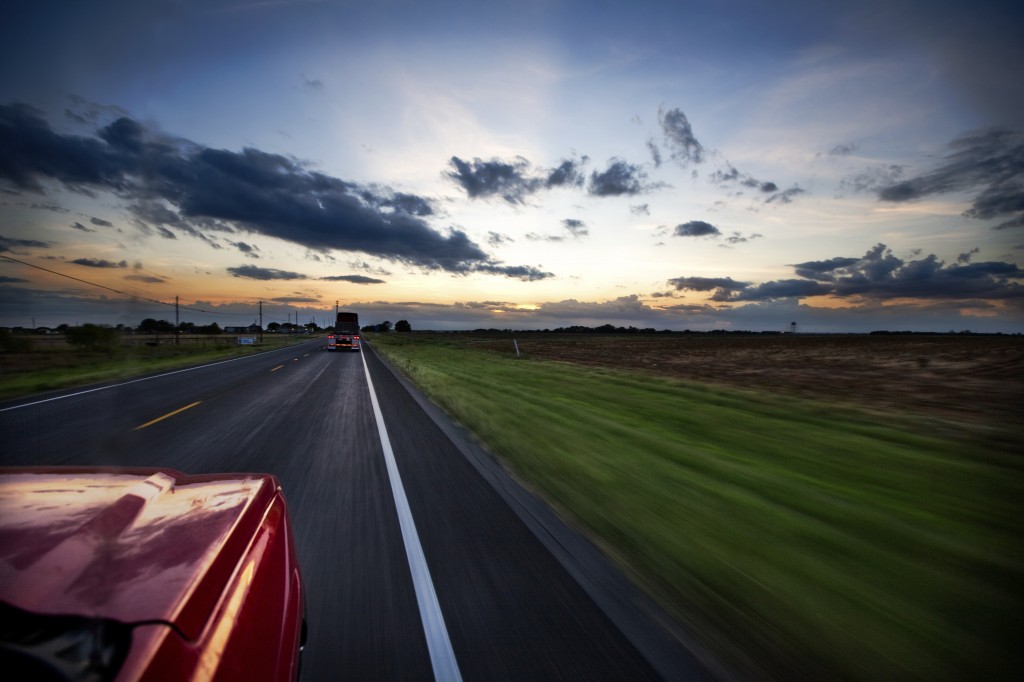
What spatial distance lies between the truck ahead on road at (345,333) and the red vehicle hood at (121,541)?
1647 inches

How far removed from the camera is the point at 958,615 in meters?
3.20

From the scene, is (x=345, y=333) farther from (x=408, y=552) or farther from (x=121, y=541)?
(x=121, y=541)

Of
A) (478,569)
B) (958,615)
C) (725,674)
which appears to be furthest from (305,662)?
(958,615)

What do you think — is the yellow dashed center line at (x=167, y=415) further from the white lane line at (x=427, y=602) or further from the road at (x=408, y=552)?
the white lane line at (x=427, y=602)

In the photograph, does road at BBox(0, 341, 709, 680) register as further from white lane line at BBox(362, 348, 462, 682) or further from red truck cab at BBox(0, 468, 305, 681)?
red truck cab at BBox(0, 468, 305, 681)

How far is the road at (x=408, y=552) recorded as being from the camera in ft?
8.67

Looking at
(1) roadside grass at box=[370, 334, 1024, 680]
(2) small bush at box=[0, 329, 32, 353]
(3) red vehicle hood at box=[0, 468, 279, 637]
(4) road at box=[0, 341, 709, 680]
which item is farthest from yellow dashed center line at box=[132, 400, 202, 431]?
(2) small bush at box=[0, 329, 32, 353]

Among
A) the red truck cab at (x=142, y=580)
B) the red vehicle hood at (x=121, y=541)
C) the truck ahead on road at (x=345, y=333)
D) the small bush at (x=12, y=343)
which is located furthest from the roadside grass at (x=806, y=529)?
the small bush at (x=12, y=343)

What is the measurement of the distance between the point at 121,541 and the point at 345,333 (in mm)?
44004

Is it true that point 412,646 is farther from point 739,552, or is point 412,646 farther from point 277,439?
point 277,439

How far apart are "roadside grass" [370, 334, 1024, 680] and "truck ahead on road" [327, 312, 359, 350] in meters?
34.9

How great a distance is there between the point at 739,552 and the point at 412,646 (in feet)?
9.04

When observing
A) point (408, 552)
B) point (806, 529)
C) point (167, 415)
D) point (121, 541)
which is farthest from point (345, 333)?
point (121, 541)

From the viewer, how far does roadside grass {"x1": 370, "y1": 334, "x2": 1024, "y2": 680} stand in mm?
2879
